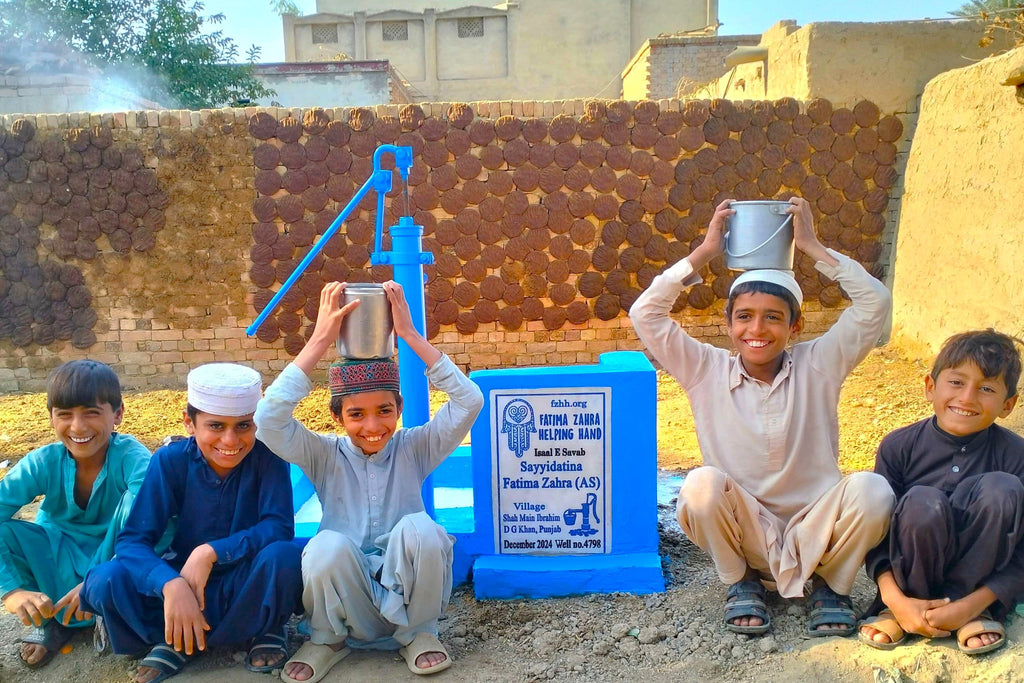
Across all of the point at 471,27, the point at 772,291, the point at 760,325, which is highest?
the point at 471,27

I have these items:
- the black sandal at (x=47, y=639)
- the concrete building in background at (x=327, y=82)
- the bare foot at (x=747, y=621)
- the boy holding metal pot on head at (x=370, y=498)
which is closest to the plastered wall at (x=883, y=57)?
the bare foot at (x=747, y=621)

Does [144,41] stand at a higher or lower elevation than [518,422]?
higher

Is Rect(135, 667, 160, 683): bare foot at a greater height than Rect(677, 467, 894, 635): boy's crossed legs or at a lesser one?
lesser

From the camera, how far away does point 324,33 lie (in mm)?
20016

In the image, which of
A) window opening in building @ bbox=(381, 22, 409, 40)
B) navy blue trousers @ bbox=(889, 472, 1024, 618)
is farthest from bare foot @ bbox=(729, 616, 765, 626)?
window opening in building @ bbox=(381, 22, 409, 40)

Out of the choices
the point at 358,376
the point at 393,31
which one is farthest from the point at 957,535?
the point at 393,31

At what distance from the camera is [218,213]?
6.41 metres

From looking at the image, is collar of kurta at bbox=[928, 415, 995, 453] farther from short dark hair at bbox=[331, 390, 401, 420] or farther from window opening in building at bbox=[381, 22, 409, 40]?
window opening in building at bbox=[381, 22, 409, 40]

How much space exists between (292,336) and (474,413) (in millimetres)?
4604

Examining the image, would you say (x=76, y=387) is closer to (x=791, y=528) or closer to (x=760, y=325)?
(x=760, y=325)

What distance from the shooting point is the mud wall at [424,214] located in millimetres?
6273

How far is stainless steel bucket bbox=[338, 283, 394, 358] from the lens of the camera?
2277mm

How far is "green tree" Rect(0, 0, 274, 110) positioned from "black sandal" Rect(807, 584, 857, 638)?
12.6 meters

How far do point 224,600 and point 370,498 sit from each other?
0.50 m
